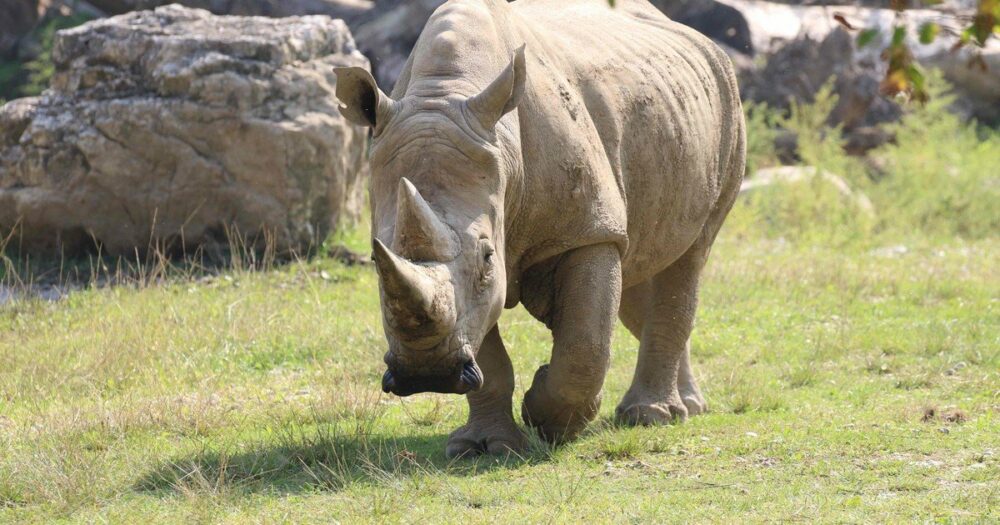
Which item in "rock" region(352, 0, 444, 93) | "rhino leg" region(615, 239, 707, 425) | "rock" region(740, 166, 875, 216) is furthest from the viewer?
"rock" region(352, 0, 444, 93)

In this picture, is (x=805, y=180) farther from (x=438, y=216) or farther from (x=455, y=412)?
(x=438, y=216)

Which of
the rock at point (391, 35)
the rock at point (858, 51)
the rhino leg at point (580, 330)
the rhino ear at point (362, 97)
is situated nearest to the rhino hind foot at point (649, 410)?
the rhino leg at point (580, 330)

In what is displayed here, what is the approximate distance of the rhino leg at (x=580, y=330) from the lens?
6043 millimetres

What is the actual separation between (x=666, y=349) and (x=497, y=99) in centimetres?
242

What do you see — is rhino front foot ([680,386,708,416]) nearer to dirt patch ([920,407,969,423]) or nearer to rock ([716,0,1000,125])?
dirt patch ([920,407,969,423])

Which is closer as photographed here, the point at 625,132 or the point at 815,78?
the point at 625,132

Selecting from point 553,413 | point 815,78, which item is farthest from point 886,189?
point 553,413

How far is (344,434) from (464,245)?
5.22 feet

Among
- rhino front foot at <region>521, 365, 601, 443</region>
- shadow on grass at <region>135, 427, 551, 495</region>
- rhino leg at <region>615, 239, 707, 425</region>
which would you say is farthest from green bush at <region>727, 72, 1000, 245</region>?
shadow on grass at <region>135, 427, 551, 495</region>

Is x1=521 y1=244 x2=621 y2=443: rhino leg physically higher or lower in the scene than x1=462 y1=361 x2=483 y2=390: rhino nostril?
lower

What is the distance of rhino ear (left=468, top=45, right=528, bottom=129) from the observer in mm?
5461

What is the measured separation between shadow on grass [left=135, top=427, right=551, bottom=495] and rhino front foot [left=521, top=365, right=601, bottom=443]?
13 centimetres

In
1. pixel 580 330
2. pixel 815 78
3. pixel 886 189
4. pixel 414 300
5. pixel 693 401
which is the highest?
pixel 414 300

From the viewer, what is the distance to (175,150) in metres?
11.5
